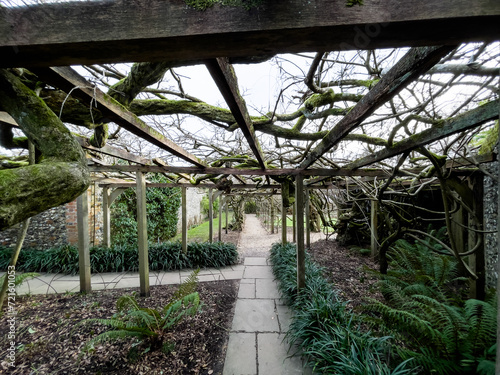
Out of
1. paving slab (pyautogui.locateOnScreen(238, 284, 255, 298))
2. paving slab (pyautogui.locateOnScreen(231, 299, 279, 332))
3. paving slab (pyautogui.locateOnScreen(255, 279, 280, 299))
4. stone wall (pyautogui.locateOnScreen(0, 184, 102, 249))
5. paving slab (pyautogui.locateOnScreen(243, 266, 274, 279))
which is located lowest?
paving slab (pyautogui.locateOnScreen(243, 266, 274, 279))

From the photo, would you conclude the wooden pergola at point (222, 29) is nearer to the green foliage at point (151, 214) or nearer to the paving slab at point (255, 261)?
the paving slab at point (255, 261)

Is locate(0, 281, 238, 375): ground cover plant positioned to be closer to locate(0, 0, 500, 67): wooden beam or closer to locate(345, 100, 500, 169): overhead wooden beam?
locate(0, 0, 500, 67): wooden beam

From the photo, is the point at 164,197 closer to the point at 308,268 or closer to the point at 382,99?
the point at 308,268

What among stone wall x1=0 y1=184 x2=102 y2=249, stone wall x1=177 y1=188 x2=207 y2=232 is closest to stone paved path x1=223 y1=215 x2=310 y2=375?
stone wall x1=0 y1=184 x2=102 y2=249

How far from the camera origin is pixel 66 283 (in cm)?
416

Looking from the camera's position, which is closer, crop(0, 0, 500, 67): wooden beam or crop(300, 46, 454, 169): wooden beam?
crop(0, 0, 500, 67): wooden beam

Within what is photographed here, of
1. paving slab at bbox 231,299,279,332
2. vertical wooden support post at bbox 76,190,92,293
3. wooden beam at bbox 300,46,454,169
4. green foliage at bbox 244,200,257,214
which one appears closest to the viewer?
wooden beam at bbox 300,46,454,169

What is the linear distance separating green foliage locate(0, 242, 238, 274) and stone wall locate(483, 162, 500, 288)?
15.6 feet

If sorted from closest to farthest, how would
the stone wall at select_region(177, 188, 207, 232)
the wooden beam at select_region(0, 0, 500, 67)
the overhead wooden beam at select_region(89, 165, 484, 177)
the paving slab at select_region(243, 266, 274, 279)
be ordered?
the wooden beam at select_region(0, 0, 500, 67) < the overhead wooden beam at select_region(89, 165, 484, 177) < the paving slab at select_region(243, 266, 274, 279) < the stone wall at select_region(177, 188, 207, 232)

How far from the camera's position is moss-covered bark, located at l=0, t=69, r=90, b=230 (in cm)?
61

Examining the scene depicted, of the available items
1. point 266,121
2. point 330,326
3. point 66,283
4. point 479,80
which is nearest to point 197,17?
point 266,121

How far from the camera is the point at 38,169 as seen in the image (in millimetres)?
688

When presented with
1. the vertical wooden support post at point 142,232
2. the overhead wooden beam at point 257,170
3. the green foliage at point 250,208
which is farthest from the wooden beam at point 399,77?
the green foliage at point 250,208

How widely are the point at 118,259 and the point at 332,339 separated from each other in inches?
191
